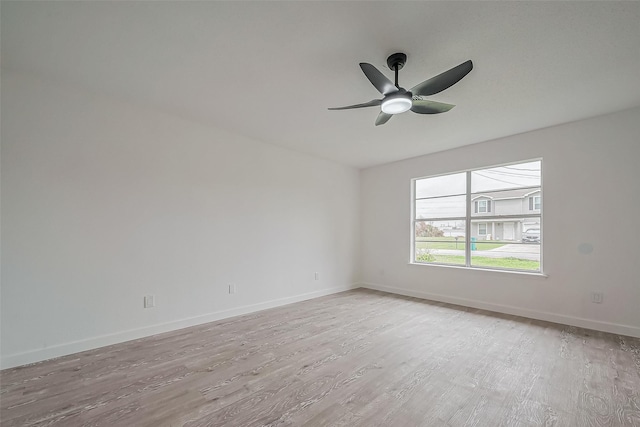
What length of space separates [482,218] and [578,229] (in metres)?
1.13

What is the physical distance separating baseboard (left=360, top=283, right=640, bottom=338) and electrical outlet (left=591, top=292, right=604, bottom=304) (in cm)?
23

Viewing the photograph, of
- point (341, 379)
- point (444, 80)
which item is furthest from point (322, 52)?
point (341, 379)

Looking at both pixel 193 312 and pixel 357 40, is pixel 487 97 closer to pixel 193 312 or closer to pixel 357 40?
pixel 357 40

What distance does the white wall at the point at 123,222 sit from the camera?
2.47 metres

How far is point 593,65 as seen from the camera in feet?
7.51

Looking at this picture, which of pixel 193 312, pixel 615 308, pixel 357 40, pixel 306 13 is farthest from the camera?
pixel 193 312

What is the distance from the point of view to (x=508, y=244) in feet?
13.4

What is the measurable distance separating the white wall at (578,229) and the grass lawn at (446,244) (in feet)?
1.32

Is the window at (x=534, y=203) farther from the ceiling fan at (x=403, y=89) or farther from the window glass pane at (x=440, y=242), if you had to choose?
the ceiling fan at (x=403, y=89)

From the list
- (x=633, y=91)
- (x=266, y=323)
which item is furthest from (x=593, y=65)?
(x=266, y=323)

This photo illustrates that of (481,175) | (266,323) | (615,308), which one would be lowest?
(266,323)

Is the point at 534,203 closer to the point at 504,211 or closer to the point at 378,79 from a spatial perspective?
the point at 504,211

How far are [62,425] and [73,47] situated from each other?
2.63 m

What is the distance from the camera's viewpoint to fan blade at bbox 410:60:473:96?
190 cm
